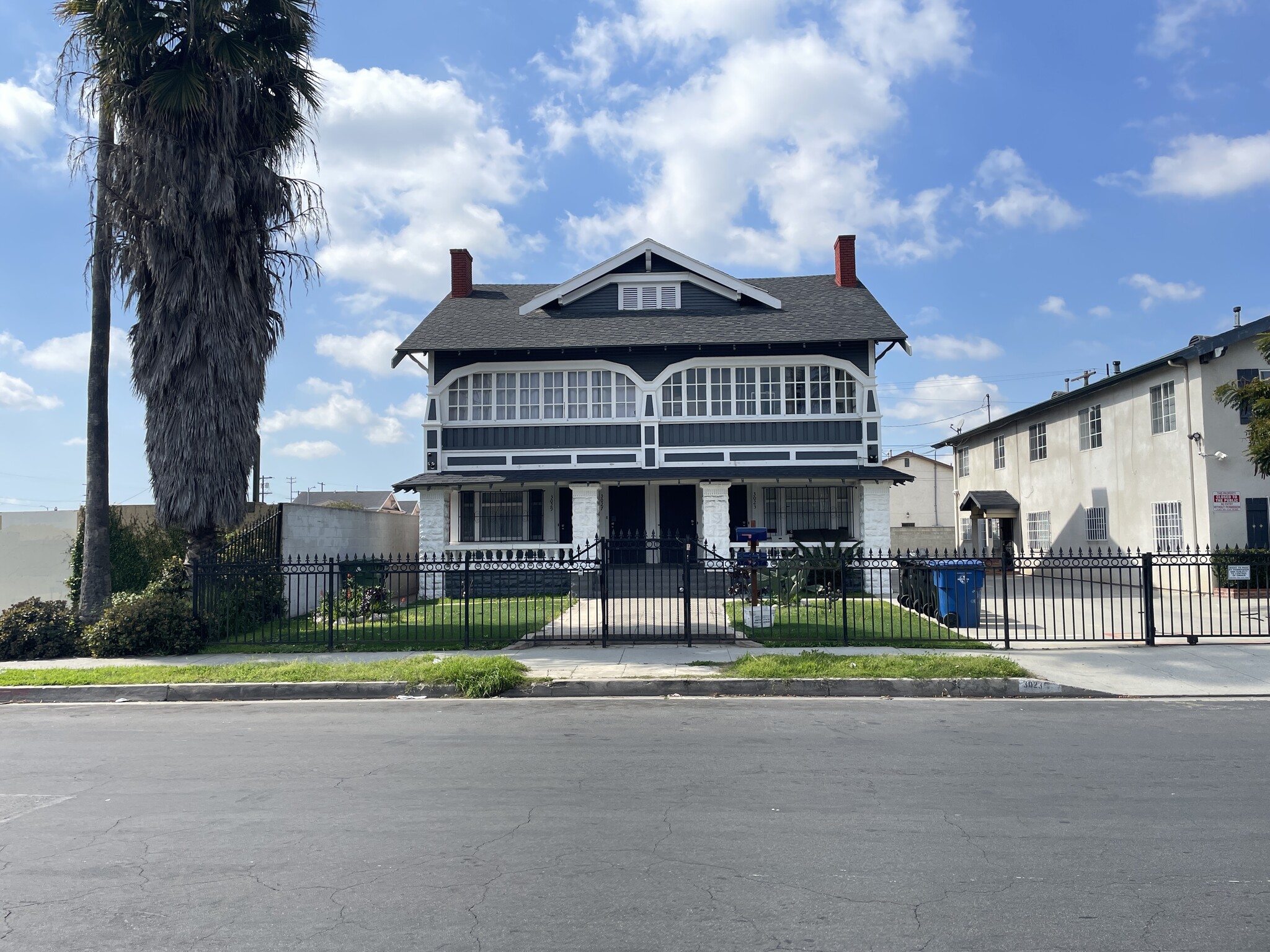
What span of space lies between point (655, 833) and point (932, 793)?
2164mm

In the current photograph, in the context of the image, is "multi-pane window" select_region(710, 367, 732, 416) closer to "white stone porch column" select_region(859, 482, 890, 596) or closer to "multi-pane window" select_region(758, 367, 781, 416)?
"multi-pane window" select_region(758, 367, 781, 416)

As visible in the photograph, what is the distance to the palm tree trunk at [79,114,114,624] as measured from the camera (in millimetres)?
14898

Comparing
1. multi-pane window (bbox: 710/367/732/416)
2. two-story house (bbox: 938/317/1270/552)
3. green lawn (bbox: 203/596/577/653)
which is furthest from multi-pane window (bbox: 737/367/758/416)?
two-story house (bbox: 938/317/1270/552)

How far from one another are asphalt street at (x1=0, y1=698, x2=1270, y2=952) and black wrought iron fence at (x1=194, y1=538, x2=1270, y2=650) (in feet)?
14.4

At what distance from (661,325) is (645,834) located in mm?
19988

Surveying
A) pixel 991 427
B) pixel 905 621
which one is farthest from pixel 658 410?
pixel 991 427

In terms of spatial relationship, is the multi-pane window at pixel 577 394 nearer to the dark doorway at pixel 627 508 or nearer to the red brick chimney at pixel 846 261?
the dark doorway at pixel 627 508

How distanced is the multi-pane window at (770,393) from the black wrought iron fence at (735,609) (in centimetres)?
466

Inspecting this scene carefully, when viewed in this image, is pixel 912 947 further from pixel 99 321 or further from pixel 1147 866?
pixel 99 321

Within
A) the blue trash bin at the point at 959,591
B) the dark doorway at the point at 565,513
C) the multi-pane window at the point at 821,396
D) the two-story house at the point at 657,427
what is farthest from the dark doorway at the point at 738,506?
the blue trash bin at the point at 959,591

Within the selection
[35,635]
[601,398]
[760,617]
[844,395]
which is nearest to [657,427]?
[601,398]

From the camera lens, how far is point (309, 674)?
11.7 metres

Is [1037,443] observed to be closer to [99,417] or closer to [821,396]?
[821,396]

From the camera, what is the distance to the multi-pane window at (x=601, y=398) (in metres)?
24.2
